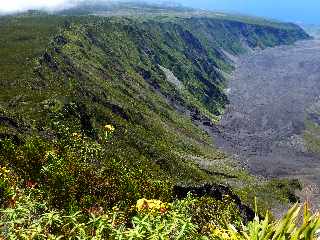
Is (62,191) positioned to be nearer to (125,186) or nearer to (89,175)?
(89,175)

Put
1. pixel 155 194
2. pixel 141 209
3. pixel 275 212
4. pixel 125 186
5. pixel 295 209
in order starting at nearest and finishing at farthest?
1. pixel 295 209
2. pixel 141 209
3. pixel 125 186
4. pixel 155 194
5. pixel 275 212

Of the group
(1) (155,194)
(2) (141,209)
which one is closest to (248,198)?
(1) (155,194)

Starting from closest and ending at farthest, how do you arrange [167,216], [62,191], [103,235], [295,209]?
[295,209]
[103,235]
[167,216]
[62,191]

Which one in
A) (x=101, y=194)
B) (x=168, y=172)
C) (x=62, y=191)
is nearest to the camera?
(x=101, y=194)

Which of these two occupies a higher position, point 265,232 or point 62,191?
point 265,232

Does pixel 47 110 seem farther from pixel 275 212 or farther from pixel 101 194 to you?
pixel 101 194

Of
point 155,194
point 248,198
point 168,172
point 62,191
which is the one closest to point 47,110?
point 168,172

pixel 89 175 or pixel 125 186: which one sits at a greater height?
pixel 89 175

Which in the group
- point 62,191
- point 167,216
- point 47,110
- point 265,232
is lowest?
point 47,110

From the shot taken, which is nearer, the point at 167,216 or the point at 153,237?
the point at 153,237
